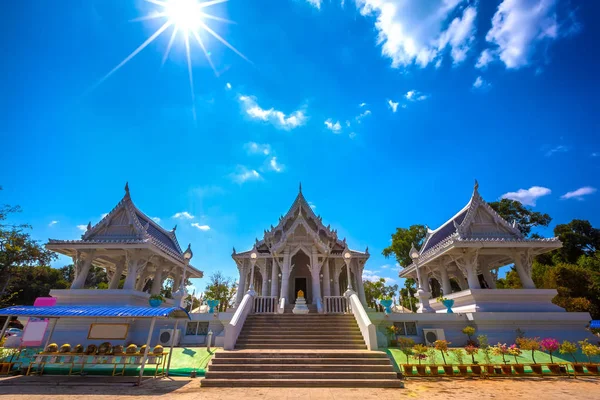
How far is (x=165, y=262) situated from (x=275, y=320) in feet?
36.4

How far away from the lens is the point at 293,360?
27.8 ft

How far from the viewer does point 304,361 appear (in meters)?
8.44

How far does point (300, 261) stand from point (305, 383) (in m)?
12.8

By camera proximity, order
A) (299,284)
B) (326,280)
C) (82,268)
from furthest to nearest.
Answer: (299,284) < (326,280) < (82,268)

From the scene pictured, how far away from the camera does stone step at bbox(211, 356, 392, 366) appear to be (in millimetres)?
8336

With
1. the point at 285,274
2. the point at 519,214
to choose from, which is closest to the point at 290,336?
the point at 285,274

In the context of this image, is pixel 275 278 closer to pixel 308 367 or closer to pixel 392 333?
pixel 392 333

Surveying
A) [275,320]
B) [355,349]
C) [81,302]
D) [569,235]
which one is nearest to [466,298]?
[355,349]

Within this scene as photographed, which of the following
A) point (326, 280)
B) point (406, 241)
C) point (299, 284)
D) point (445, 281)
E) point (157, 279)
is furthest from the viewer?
point (406, 241)

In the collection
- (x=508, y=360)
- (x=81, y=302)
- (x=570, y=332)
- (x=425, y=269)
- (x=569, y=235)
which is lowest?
(x=508, y=360)

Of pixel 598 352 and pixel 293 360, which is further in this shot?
pixel 598 352

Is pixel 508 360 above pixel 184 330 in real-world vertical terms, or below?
below

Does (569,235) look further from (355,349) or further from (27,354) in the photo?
(27,354)

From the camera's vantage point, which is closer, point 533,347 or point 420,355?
point 420,355
